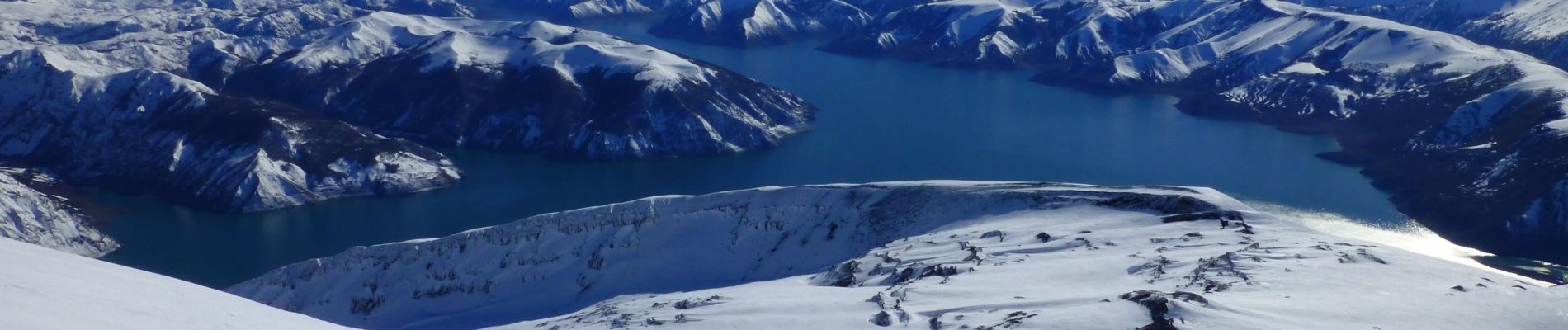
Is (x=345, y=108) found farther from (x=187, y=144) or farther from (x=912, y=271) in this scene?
(x=912, y=271)

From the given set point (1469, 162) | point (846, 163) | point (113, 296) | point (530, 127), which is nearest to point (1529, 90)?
point (1469, 162)

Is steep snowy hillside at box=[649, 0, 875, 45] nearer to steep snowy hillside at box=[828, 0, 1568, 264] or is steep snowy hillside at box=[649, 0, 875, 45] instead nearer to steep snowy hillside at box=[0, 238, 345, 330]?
steep snowy hillside at box=[828, 0, 1568, 264]

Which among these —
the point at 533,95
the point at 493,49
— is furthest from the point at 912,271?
the point at 493,49

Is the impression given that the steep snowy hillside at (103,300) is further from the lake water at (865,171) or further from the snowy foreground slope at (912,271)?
the lake water at (865,171)

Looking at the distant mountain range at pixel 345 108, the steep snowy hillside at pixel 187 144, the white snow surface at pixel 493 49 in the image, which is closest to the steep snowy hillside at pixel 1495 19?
the distant mountain range at pixel 345 108

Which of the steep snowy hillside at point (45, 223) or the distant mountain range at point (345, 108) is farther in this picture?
the distant mountain range at point (345, 108)

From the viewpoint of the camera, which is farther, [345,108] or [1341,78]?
[1341,78]
